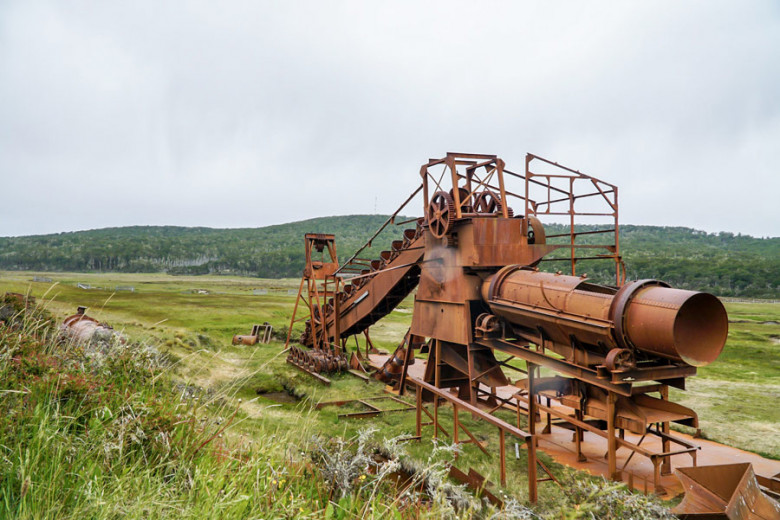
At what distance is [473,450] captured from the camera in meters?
9.81

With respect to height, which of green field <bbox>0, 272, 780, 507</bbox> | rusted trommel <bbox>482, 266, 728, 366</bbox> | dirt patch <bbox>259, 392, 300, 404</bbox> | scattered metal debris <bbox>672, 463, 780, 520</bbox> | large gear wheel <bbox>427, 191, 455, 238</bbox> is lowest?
dirt patch <bbox>259, 392, 300, 404</bbox>

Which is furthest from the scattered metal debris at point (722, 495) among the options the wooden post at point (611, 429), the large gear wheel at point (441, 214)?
the large gear wheel at point (441, 214)

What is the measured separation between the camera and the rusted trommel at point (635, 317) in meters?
6.89

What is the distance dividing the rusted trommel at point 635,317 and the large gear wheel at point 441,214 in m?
2.94

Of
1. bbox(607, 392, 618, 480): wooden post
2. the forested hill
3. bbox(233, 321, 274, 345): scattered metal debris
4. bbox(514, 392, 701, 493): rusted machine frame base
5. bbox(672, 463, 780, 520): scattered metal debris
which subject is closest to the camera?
bbox(672, 463, 780, 520): scattered metal debris

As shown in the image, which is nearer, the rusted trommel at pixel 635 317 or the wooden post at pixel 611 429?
the rusted trommel at pixel 635 317

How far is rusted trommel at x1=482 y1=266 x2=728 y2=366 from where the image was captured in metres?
6.89

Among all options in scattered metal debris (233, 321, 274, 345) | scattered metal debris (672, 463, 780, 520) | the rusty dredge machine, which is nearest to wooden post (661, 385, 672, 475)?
the rusty dredge machine

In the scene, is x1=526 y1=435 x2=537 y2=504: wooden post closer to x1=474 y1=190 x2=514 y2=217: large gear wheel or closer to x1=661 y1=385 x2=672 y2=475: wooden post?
x1=661 y1=385 x2=672 y2=475: wooden post

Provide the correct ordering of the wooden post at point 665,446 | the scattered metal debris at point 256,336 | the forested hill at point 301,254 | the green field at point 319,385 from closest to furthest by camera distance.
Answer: the green field at point 319,385 < the wooden post at point 665,446 < the scattered metal debris at point 256,336 < the forested hill at point 301,254

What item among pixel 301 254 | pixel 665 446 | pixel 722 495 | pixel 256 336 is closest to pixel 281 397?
pixel 256 336

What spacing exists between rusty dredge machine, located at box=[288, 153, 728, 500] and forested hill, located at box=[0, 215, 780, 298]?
58245 mm

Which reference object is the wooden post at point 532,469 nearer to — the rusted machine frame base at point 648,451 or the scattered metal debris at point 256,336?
the rusted machine frame base at point 648,451

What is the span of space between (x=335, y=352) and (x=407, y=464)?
903 cm
